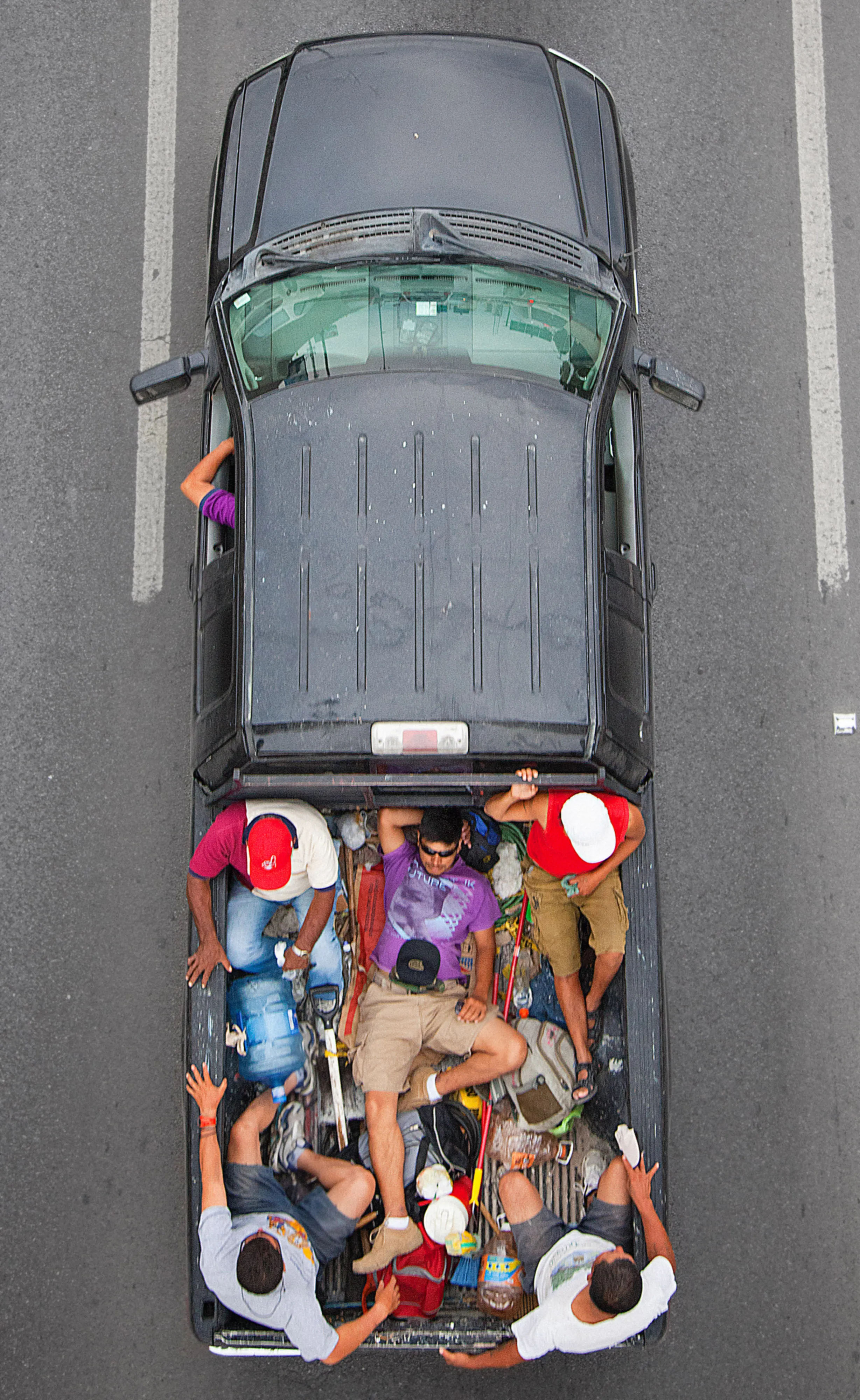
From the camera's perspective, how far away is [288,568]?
3.54 m

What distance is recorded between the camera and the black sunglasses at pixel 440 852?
380 centimetres

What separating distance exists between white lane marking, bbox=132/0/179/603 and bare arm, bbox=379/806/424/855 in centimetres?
183

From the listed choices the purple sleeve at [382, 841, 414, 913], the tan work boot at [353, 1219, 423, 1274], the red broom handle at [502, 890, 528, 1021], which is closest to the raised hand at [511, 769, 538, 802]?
the purple sleeve at [382, 841, 414, 913]

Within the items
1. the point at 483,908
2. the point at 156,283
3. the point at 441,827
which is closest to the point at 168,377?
the point at 156,283

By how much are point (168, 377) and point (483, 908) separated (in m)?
2.27

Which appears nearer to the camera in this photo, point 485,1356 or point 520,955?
point 485,1356

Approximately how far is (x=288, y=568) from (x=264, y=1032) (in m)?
1.62

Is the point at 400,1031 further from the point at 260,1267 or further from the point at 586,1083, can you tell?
the point at 260,1267

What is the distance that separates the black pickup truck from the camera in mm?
3475

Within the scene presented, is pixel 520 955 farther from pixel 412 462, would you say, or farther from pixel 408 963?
pixel 412 462

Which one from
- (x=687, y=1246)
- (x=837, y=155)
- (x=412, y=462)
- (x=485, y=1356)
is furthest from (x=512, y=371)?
(x=687, y=1246)

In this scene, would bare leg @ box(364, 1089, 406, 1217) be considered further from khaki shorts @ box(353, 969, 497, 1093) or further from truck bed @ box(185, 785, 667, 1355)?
truck bed @ box(185, 785, 667, 1355)

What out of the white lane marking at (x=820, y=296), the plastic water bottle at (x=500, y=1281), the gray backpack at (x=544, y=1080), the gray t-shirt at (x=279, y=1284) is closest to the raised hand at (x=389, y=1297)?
the gray t-shirt at (x=279, y=1284)

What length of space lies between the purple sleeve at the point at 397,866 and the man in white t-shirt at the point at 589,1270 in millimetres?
1064
